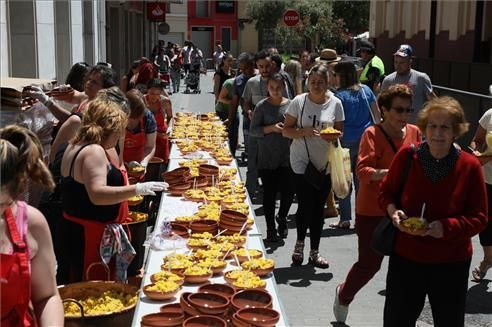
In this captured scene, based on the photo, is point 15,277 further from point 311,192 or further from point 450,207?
point 311,192

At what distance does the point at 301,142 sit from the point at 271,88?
1043mm

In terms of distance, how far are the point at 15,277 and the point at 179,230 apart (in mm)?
2649

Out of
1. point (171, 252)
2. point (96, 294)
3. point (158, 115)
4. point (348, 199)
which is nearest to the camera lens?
point (96, 294)

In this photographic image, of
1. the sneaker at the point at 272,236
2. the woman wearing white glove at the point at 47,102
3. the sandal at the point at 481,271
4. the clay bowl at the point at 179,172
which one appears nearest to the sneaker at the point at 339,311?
the sandal at the point at 481,271

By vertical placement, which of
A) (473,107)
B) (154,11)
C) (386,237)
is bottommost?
(386,237)

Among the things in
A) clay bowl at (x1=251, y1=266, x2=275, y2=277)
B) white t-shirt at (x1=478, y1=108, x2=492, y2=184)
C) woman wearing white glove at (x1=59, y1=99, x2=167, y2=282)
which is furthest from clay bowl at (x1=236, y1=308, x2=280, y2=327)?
white t-shirt at (x1=478, y1=108, x2=492, y2=184)

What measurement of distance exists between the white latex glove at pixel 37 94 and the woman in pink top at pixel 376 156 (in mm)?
3045

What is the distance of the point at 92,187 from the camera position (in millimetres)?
4277

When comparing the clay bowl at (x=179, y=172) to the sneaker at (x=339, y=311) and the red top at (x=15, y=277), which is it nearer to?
the sneaker at (x=339, y=311)

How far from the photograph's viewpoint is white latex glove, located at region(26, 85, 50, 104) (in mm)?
6266

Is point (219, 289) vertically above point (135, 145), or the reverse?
point (135, 145)

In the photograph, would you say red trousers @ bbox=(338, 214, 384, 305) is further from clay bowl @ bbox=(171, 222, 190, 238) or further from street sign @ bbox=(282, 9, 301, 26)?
street sign @ bbox=(282, 9, 301, 26)

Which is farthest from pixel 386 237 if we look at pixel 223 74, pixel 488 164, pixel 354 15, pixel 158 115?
pixel 354 15

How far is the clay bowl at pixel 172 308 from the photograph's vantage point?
375 cm
